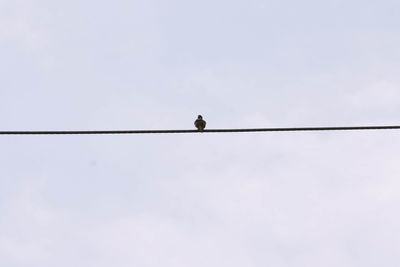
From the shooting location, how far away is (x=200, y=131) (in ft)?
36.3
